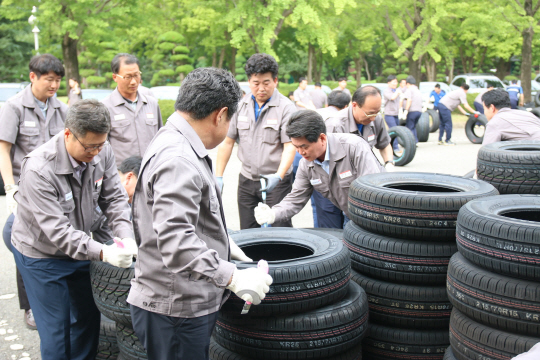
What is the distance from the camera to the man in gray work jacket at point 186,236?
218cm

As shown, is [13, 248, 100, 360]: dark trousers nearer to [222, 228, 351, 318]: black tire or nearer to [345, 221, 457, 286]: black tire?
[222, 228, 351, 318]: black tire

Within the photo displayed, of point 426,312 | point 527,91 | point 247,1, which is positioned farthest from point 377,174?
point 527,91

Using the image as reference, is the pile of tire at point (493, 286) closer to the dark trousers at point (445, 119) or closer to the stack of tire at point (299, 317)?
the stack of tire at point (299, 317)

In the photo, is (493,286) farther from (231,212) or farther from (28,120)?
(231,212)

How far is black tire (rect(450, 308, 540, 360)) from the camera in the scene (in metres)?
2.82

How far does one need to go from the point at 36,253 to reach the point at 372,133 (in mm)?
3610

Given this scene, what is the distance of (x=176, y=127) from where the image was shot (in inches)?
93.7

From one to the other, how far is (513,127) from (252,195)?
299cm

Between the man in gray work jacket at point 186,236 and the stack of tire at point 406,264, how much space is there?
1.49 m

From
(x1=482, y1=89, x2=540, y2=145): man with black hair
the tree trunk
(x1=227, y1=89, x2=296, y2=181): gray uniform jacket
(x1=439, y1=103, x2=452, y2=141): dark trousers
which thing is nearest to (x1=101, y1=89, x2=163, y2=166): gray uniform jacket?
(x1=227, y1=89, x2=296, y2=181): gray uniform jacket

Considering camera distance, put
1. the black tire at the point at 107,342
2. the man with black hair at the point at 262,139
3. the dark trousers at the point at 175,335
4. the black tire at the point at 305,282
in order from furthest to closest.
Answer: the man with black hair at the point at 262,139 < the black tire at the point at 107,342 < the black tire at the point at 305,282 < the dark trousers at the point at 175,335

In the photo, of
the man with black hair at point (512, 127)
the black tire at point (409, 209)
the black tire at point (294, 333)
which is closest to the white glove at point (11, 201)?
the black tire at point (294, 333)

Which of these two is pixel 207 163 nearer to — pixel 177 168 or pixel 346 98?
pixel 177 168

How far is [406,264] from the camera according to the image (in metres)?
3.58
